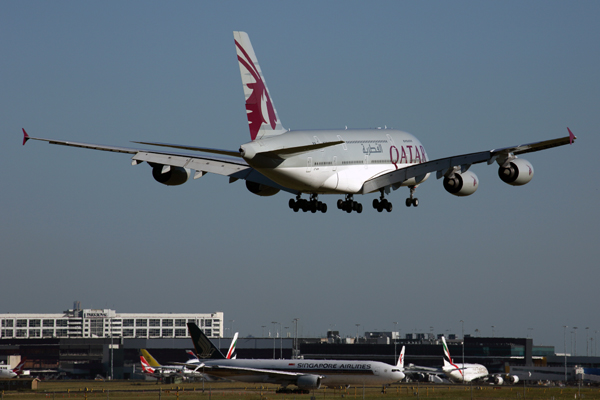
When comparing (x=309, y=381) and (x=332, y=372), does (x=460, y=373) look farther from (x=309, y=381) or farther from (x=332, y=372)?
(x=309, y=381)

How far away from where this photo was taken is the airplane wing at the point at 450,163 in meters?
43.8

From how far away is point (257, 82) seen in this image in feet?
151

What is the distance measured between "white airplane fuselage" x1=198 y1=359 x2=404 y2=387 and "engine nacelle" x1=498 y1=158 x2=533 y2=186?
47.0m

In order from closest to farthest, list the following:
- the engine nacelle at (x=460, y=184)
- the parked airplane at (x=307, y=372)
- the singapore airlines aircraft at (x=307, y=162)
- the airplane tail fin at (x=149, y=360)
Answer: the singapore airlines aircraft at (x=307, y=162), the engine nacelle at (x=460, y=184), the parked airplane at (x=307, y=372), the airplane tail fin at (x=149, y=360)

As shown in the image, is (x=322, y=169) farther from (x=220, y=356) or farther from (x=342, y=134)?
(x=220, y=356)

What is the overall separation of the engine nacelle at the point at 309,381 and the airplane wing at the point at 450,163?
41.2 m

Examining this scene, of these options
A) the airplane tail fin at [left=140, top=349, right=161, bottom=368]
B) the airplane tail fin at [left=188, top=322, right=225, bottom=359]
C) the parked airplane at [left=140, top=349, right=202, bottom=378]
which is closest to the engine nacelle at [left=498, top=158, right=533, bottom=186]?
the airplane tail fin at [left=188, top=322, right=225, bottom=359]

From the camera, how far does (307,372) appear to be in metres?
90.9

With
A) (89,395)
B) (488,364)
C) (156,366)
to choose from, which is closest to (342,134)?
(89,395)

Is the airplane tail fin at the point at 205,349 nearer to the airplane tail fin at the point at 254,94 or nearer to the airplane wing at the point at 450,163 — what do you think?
the airplane wing at the point at 450,163

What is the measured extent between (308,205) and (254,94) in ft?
27.7

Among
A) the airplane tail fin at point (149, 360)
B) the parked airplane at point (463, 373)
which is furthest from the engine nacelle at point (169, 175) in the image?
the parked airplane at point (463, 373)

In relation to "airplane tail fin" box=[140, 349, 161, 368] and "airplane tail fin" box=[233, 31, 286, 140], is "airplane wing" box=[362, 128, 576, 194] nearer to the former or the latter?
"airplane tail fin" box=[233, 31, 286, 140]

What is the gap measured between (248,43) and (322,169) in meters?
8.32
